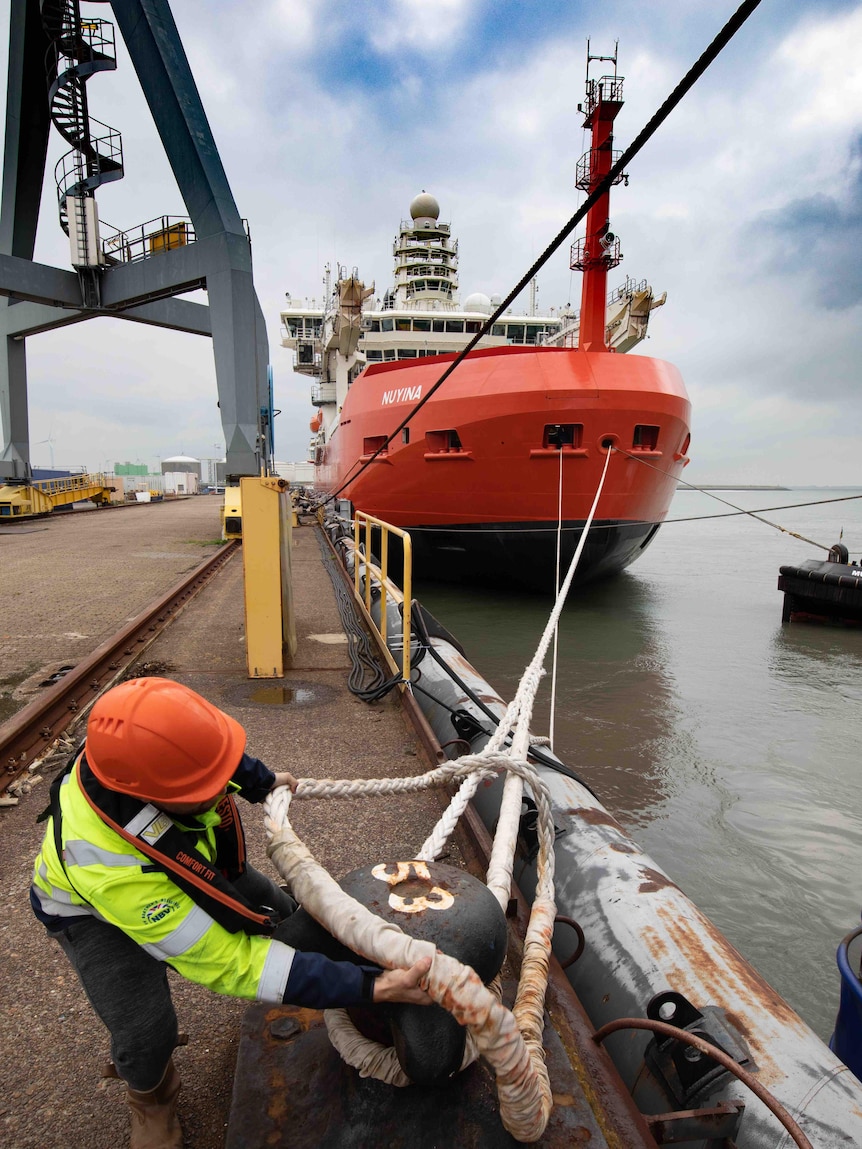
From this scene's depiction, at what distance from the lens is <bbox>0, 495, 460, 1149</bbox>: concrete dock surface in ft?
5.86

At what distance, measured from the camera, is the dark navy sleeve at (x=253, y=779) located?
187cm

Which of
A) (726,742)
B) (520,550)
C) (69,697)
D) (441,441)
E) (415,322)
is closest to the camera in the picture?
(69,697)

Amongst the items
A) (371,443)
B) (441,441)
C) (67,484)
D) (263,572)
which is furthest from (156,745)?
(67,484)

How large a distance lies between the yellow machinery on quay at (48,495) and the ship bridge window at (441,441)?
18418 mm

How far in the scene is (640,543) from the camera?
41.5ft

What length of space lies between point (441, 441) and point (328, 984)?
10.1m

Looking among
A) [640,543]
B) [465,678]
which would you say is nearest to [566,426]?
[640,543]

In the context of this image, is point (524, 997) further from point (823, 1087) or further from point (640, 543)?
point (640, 543)

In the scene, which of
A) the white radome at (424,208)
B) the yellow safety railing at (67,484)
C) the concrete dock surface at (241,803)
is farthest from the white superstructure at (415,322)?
the yellow safety railing at (67,484)

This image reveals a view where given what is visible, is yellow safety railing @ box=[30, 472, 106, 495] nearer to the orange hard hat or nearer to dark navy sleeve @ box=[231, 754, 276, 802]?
dark navy sleeve @ box=[231, 754, 276, 802]

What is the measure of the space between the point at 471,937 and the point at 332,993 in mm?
345

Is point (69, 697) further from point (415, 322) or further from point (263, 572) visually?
point (415, 322)

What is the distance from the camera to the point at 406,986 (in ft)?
4.36

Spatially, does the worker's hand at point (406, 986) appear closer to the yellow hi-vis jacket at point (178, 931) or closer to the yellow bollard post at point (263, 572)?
the yellow hi-vis jacket at point (178, 931)
